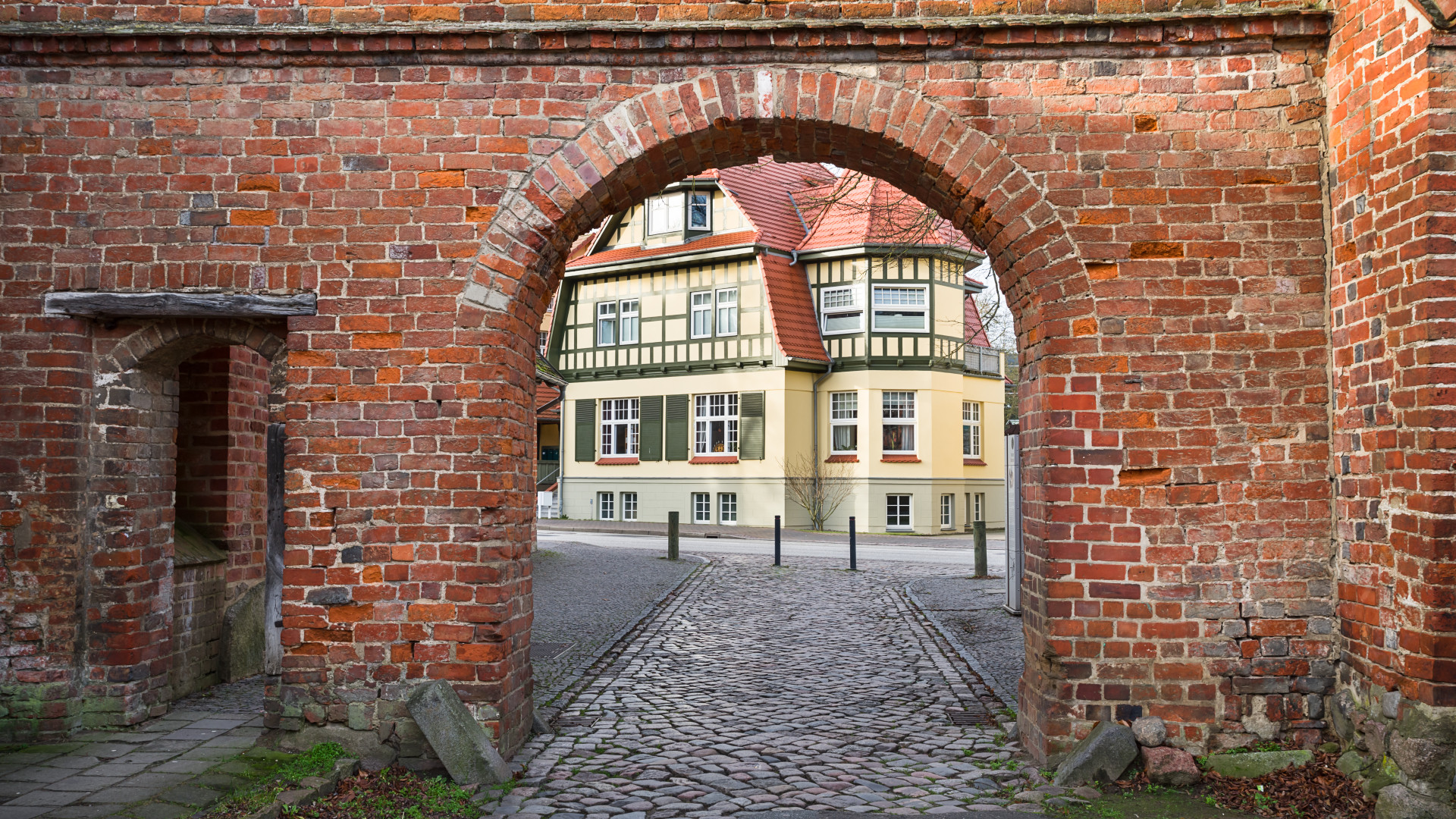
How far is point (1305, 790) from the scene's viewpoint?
4957 mm

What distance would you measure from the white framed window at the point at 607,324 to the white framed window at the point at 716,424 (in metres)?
3.48

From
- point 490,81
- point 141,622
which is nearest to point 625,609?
point 141,622

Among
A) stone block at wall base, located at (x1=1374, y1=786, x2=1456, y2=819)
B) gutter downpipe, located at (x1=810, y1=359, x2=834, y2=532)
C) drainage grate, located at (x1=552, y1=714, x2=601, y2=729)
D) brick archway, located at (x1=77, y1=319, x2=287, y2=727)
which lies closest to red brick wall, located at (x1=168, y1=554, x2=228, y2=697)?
brick archway, located at (x1=77, y1=319, x2=287, y2=727)

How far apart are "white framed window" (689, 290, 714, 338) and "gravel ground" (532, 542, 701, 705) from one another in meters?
8.67

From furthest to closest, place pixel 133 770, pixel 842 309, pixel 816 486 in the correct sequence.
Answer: pixel 842 309 < pixel 816 486 < pixel 133 770

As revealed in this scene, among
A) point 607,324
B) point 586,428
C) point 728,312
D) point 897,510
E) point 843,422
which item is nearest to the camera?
point 897,510

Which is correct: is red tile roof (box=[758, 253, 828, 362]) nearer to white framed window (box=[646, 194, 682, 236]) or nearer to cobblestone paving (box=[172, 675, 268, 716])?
white framed window (box=[646, 194, 682, 236])

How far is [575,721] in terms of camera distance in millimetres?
6664

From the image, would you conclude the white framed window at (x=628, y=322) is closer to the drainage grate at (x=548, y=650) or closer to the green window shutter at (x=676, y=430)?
the green window shutter at (x=676, y=430)

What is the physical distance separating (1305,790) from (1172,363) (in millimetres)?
2236

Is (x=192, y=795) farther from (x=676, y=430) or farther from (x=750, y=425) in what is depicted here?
(x=676, y=430)

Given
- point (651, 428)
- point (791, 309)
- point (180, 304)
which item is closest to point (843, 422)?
point (791, 309)

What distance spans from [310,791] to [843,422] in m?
22.6

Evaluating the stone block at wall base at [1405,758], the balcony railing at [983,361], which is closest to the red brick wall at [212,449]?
the stone block at wall base at [1405,758]
